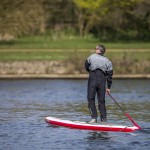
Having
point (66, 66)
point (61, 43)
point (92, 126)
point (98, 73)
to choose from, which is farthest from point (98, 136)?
point (61, 43)

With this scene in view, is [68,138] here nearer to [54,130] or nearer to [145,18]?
[54,130]

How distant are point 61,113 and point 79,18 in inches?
1635

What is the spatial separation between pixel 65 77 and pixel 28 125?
19487 mm

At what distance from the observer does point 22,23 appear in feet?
170

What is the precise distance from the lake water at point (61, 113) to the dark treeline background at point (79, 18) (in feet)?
53.1

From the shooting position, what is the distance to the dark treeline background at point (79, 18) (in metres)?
51.2

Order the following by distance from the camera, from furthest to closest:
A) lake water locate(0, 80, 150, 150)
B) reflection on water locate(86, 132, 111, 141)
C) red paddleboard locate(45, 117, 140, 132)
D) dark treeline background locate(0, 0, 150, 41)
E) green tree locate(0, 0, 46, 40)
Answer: dark treeline background locate(0, 0, 150, 41) → green tree locate(0, 0, 46, 40) → red paddleboard locate(45, 117, 140, 132) → reflection on water locate(86, 132, 111, 141) → lake water locate(0, 80, 150, 150)

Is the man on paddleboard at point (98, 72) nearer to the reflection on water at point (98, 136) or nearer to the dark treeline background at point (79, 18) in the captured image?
the reflection on water at point (98, 136)

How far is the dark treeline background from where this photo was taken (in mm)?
51156

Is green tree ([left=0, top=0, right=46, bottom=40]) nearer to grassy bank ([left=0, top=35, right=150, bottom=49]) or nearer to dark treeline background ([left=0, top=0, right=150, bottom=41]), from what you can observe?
dark treeline background ([left=0, top=0, right=150, bottom=41])

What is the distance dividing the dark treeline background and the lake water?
16.2m

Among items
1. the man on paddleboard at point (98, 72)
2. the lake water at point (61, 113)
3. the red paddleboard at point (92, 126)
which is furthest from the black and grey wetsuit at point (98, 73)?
the lake water at point (61, 113)

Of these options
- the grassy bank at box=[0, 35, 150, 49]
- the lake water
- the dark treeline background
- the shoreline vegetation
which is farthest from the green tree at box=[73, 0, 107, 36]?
the lake water

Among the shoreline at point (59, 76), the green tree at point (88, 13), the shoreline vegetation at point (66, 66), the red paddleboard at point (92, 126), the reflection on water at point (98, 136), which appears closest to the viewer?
the reflection on water at point (98, 136)
